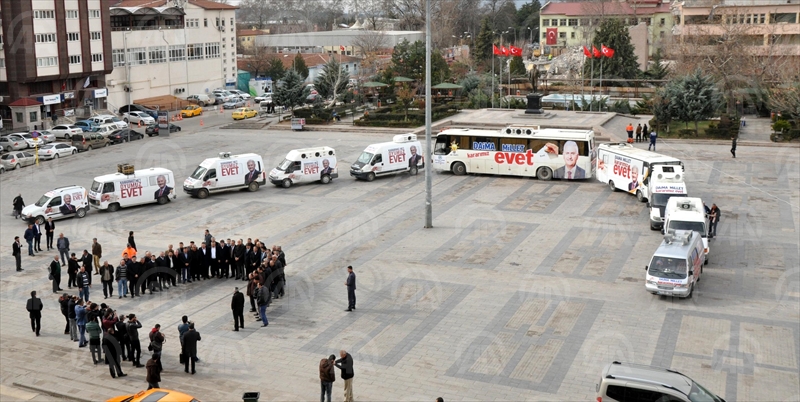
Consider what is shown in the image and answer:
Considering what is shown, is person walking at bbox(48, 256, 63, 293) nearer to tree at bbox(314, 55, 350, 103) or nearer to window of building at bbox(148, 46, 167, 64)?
tree at bbox(314, 55, 350, 103)

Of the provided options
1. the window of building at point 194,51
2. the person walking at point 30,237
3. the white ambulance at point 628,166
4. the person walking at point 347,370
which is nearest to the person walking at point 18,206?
the person walking at point 30,237

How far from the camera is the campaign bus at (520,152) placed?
3681 cm

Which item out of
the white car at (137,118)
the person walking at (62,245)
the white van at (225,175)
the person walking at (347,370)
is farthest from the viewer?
the white car at (137,118)

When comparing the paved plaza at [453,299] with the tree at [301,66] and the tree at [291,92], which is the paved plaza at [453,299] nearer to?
the tree at [291,92]

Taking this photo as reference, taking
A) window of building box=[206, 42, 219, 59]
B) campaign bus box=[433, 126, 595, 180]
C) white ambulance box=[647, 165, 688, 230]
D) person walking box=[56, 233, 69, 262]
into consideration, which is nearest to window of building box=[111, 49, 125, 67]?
window of building box=[206, 42, 219, 59]

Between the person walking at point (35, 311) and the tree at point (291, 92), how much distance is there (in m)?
39.9

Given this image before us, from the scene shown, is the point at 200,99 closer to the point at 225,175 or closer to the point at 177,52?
the point at 177,52

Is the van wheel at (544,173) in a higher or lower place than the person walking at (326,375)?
higher

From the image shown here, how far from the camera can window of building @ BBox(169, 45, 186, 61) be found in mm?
76688

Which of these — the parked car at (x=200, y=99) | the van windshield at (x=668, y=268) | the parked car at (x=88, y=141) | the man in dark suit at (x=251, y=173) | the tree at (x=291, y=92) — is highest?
the tree at (x=291, y=92)

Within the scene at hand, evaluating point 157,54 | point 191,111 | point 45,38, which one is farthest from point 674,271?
point 157,54

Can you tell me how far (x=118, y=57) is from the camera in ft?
233

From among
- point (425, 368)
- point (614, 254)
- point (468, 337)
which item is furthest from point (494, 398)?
point (614, 254)

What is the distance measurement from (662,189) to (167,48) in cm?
5711
